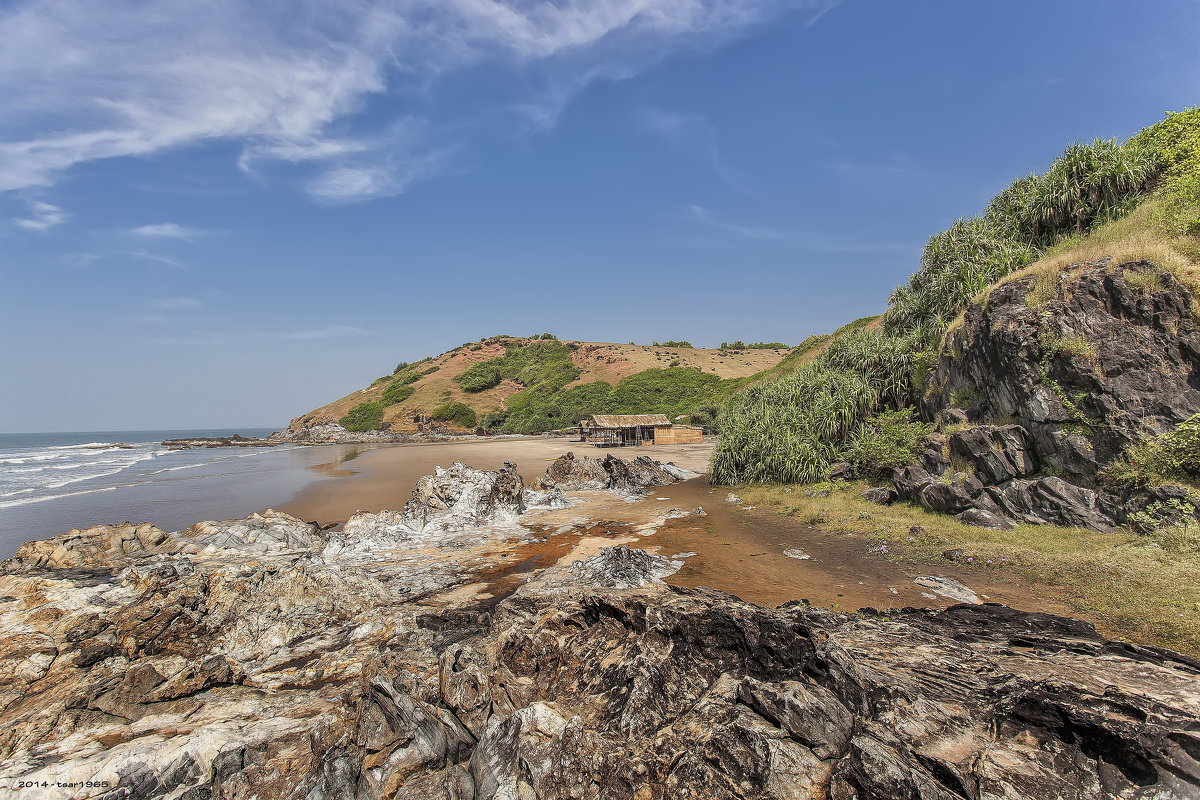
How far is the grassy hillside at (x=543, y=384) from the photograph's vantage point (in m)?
61.8

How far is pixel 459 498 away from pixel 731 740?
43.4ft

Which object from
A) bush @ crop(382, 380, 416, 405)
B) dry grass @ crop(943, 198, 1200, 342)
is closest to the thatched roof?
dry grass @ crop(943, 198, 1200, 342)

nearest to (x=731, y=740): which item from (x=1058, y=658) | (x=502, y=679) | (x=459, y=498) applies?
(x=502, y=679)

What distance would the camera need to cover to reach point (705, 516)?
14953mm

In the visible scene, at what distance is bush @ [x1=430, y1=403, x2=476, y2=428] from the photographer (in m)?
65.4

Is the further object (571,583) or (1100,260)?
(1100,260)

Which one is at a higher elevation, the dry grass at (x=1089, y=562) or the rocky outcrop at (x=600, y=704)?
the rocky outcrop at (x=600, y=704)

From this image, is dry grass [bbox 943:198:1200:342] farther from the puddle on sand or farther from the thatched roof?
the thatched roof

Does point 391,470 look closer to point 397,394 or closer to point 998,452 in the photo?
point 998,452

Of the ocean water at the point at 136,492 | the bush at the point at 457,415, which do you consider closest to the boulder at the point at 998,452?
the ocean water at the point at 136,492

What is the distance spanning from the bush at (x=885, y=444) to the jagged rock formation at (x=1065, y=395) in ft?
2.84

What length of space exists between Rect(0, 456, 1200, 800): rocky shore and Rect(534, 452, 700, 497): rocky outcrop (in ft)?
42.2

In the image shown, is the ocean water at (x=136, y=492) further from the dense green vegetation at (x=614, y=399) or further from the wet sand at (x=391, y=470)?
the dense green vegetation at (x=614, y=399)

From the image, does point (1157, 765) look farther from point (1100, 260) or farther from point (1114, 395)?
point (1100, 260)
